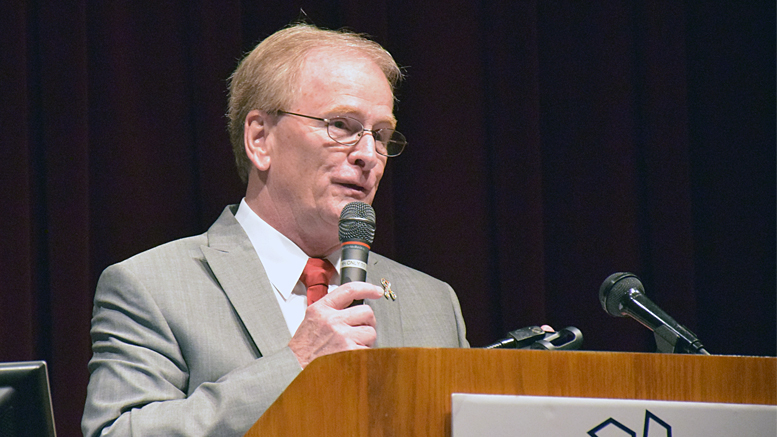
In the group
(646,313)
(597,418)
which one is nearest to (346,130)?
(646,313)

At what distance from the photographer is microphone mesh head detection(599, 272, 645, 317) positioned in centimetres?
147

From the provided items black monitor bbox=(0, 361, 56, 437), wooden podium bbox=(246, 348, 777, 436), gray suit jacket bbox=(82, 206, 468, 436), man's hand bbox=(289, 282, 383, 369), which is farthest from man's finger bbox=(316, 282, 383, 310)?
black monitor bbox=(0, 361, 56, 437)

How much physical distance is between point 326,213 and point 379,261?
343mm

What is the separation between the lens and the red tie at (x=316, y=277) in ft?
6.00

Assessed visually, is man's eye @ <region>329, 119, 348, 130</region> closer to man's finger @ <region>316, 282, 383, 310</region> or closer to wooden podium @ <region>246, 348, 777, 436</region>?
man's finger @ <region>316, 282, 383, 310</region>

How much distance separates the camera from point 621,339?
2900 millimetres

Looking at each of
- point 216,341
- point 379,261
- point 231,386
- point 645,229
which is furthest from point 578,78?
point 231,386

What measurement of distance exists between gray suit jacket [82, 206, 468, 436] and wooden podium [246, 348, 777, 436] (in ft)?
1.01

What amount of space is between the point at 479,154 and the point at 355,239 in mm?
1493

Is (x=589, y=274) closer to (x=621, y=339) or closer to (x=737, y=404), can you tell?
(x=621, y=339)

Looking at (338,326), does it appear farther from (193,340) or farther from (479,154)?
(479,154)

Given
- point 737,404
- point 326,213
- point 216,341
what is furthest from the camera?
point 326,213

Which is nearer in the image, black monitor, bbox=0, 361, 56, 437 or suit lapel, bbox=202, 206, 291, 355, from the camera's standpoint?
black monitor, bbox=0, 361, 56, 437

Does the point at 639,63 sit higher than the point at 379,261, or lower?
higher
